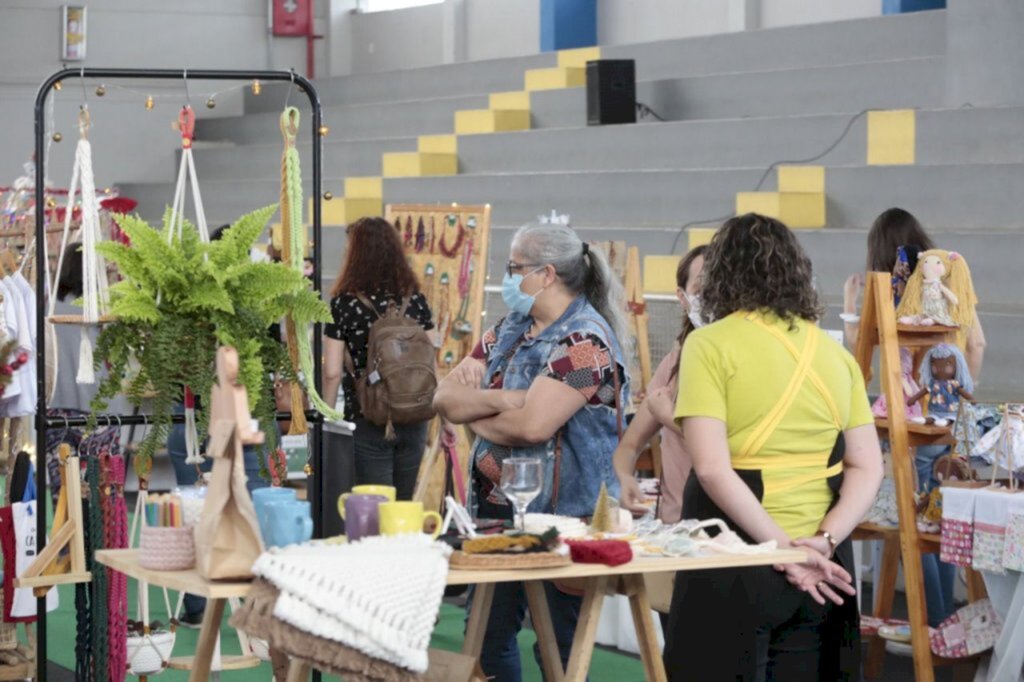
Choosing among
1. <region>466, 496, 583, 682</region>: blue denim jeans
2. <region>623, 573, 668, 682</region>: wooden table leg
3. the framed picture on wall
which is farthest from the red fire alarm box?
<region>623, 573, 668, 682</region>: wooden table leg

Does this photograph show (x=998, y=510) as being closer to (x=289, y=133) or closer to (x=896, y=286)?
(x=896, y=286)

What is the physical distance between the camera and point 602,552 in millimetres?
3080

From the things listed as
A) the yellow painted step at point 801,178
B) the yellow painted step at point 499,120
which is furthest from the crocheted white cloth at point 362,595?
the yellow painted step at point 499,120

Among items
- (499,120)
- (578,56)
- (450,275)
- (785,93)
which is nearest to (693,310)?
(450,275)

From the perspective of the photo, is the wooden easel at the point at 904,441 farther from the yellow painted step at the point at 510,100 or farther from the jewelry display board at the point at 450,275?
the yellow painted step at the point at 510,100

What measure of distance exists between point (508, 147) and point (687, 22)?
2162 mm

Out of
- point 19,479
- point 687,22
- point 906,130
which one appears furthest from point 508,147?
point 19,479

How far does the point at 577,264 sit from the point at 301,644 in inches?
56.5

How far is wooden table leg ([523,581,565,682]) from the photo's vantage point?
11.6ft

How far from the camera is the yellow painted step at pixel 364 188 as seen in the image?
11312 millimetres

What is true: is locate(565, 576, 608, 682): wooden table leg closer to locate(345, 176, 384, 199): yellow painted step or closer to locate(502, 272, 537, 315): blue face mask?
locate(502, 272, 537, 315): blue face mask

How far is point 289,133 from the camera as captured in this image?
→ 3.71 meters

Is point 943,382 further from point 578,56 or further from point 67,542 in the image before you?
point 578,56

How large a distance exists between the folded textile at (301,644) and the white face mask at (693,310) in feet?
5.54
